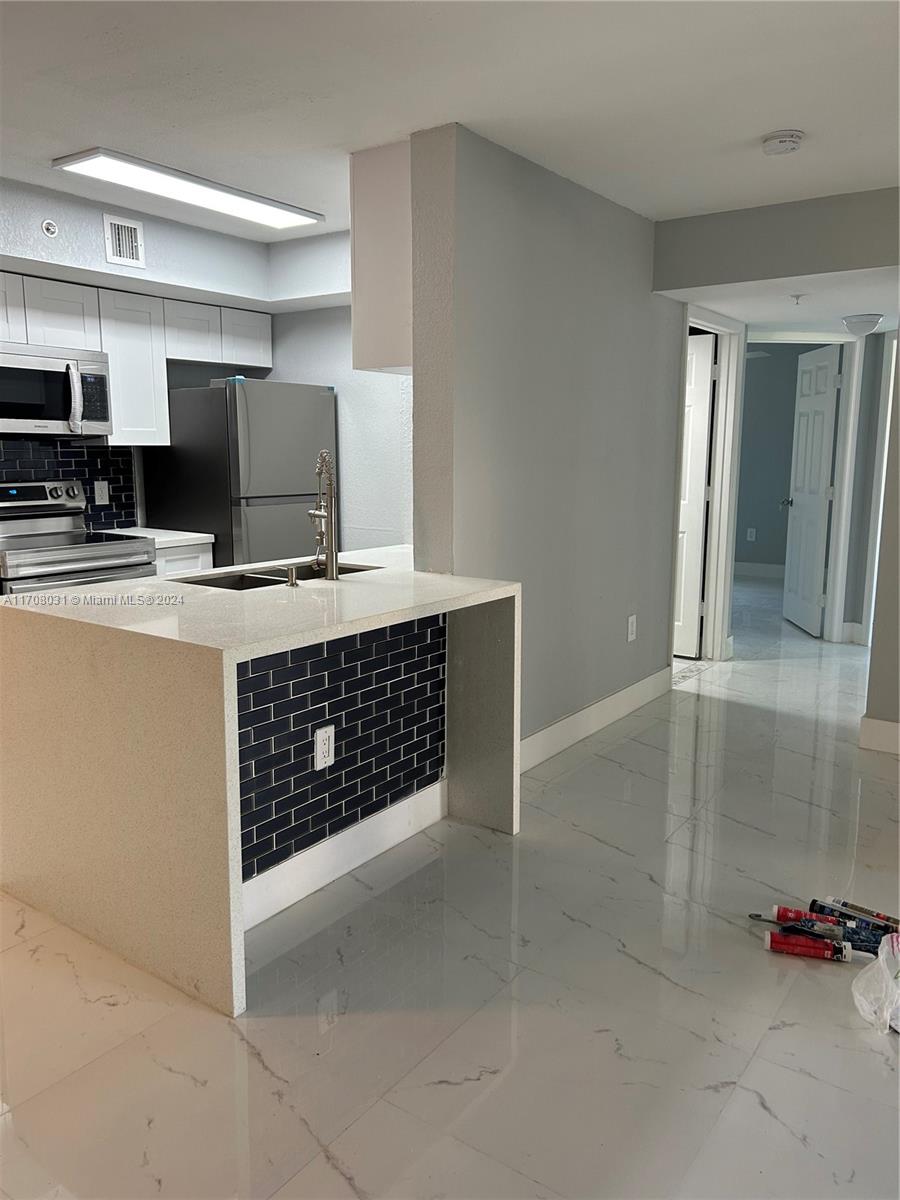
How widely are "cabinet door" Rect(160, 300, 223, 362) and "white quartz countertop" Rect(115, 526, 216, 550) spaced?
894 millimetres

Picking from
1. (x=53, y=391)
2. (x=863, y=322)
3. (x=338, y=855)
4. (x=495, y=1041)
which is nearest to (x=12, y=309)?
(x=53, y=391)

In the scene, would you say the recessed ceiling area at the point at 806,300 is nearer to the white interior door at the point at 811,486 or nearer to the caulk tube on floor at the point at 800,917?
the white interior door at the point at 811,486

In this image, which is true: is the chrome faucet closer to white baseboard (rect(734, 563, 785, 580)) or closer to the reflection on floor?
the reflection on floor

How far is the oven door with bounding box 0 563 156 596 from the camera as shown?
4.00 metres

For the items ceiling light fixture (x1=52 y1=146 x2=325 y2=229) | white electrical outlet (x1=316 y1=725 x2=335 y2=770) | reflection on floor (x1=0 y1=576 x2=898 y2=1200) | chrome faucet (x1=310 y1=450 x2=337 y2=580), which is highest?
ceiling light fixture (x1=52 y1=146 x2=325 y2=229)

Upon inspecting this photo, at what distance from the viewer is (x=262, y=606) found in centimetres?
258

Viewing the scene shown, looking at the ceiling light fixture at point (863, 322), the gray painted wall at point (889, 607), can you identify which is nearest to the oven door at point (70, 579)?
the gray painted wall at point (889, 607)

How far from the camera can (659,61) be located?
250 cm

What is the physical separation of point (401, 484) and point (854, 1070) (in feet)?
11.5

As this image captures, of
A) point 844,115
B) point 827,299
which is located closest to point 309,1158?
point 844,115

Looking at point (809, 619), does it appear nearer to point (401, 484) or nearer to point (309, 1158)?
point (401, 484)

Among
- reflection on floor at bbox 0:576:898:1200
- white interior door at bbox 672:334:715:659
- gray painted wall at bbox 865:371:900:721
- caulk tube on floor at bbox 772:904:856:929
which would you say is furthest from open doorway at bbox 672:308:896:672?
A: caulk tube on floor at bbox 772:904:856:929

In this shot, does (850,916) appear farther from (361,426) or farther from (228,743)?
(361,426)

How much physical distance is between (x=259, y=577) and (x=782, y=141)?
227cm
